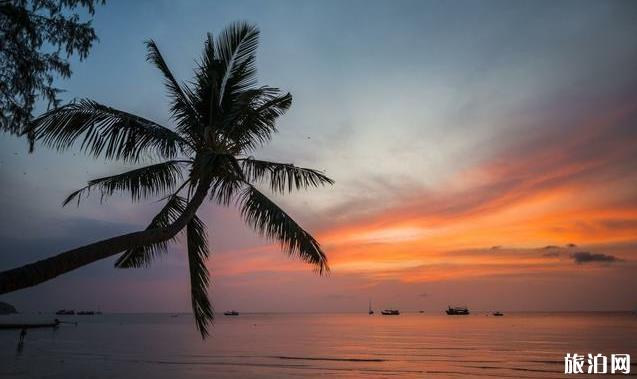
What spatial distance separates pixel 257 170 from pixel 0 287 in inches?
204

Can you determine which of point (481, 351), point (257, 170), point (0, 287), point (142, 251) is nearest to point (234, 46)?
point (257, 170)

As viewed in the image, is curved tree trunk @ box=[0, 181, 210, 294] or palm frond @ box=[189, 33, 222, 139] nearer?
curved tree trunk @ box=[0, 181, 210, 294]

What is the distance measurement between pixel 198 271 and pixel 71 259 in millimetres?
4075

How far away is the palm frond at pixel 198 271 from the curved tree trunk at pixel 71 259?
208 centimetres

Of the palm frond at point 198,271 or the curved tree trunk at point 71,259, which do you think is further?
the palm frond at point 198,271

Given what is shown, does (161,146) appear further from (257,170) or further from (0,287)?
(0,287)

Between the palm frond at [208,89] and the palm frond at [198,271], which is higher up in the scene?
the palm frond at [208,89]

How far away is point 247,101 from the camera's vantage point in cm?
868

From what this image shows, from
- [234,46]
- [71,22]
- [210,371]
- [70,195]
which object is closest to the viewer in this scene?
[71,22]

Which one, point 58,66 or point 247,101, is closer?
point 58,66

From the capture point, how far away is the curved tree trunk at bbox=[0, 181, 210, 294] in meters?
4.28

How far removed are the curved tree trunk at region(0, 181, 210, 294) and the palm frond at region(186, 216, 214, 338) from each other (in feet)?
6.84

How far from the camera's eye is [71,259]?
16.1 ft

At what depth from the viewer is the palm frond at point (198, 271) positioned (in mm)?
8836
